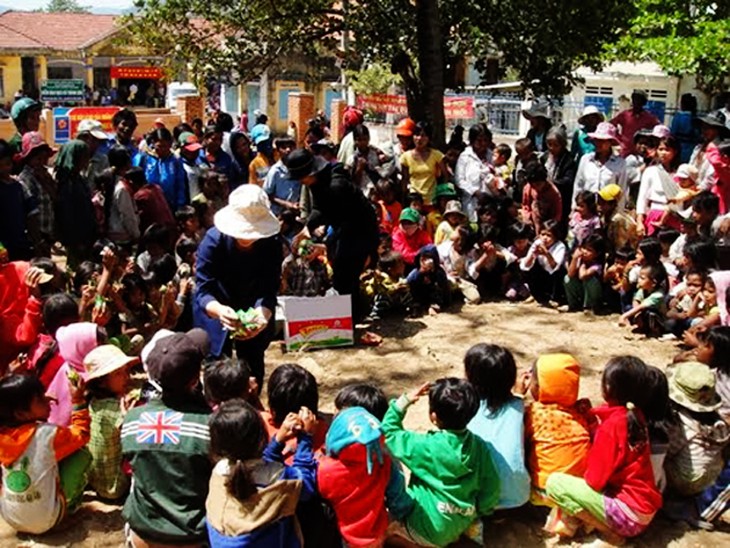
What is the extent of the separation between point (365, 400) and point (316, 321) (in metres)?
2.90

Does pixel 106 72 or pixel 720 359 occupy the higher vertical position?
pixel 106 72

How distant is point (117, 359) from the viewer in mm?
3994

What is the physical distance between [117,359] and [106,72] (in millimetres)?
35918

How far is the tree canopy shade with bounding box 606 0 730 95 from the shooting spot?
1072cm

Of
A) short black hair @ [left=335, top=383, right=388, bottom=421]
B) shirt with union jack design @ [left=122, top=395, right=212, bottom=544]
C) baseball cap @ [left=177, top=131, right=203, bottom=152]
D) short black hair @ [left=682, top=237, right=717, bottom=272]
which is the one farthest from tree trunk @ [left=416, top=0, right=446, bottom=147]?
shirt with union jack design @ [left=122, top=395, right=212, bottom=544]

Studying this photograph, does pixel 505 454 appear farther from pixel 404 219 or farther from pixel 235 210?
pixel 404 219

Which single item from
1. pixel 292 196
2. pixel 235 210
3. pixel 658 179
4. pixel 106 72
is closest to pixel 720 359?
pixel 235 210

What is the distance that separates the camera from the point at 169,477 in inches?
133

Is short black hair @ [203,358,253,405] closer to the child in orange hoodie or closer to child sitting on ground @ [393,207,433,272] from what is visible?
the child in orange hoodie

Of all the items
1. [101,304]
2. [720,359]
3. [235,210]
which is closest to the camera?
[720,359]

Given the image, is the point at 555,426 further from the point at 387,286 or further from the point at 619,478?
the point at 387,286

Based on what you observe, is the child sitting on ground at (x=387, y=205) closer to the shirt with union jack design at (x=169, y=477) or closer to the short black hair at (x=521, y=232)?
the short black hair at (x=521, y=232)

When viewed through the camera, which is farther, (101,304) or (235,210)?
(101,304)

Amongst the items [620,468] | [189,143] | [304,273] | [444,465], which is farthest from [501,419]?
[189,143]
